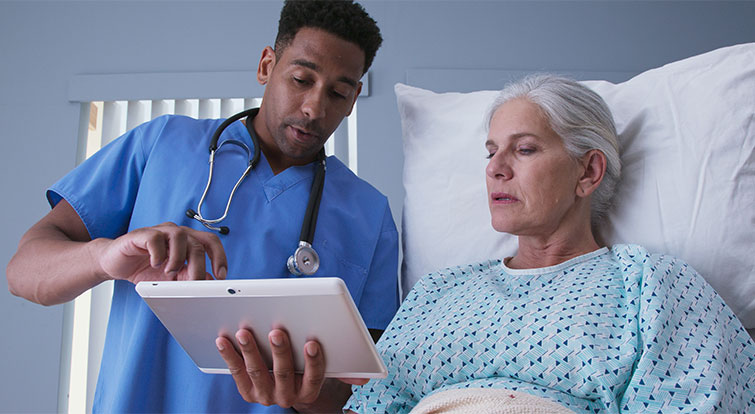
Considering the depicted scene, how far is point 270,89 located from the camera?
1.32 metres

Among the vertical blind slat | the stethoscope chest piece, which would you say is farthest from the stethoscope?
the vertical blind slat

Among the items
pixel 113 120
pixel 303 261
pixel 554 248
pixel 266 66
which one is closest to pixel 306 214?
pixel 303 261

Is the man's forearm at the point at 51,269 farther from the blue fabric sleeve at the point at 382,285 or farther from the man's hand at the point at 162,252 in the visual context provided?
the blue fabric sleeve at the point at 382,285

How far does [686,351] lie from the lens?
92 cm

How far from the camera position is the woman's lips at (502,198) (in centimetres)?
121

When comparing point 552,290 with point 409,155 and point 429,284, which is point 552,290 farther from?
point 409,155

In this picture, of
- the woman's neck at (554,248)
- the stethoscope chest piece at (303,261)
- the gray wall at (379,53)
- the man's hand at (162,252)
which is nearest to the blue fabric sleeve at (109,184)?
the man's hand at (162,252)

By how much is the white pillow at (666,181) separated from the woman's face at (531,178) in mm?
177

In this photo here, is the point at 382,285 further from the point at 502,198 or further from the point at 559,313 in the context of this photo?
the point at 559,313

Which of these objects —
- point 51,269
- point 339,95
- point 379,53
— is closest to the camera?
point 51,269

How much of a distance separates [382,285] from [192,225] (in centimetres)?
44

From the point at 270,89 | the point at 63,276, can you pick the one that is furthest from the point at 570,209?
the point at 63,276

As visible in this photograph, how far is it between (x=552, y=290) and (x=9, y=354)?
6.21ft

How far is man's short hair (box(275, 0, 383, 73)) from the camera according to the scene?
1.29 meters
